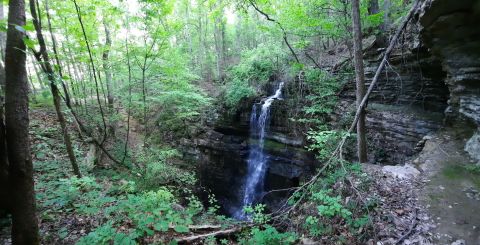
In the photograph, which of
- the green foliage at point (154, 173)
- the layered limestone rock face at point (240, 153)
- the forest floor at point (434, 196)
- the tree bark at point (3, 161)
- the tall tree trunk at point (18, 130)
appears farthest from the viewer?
the layered limestone rock face at point (240, 153)

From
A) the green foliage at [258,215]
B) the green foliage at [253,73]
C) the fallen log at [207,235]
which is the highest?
the green foliage at [253,73]

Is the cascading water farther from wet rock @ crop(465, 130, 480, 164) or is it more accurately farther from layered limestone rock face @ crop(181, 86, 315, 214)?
wet rock @ crop(465, 130, 480, 164)

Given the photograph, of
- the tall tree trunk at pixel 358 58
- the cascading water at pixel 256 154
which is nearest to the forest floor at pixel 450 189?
the tall tree trunk at pixel 358 58

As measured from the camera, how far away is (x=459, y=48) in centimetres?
530

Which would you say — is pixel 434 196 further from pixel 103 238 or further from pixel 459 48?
pixel 103 238

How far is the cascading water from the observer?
12117 mm

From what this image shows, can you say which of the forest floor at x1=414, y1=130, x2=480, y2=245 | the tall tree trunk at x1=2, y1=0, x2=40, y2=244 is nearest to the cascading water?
the forest floor at x1=414, y1=130, x2=480, y2=245

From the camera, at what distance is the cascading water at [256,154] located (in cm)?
1212

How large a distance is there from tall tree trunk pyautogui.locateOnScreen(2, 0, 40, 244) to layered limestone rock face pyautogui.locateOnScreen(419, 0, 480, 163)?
6.92 metres

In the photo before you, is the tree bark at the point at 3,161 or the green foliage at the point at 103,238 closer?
the tree bark at the point at 3,161

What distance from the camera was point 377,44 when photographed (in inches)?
342

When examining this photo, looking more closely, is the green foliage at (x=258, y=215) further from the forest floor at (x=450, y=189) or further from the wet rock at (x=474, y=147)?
the wet rock at (x=474, y=147)

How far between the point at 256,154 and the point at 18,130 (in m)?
10.7

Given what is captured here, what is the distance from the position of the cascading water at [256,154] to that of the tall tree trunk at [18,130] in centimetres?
952
